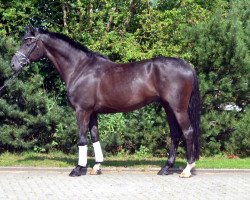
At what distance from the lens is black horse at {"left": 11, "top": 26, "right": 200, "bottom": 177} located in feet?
37.1

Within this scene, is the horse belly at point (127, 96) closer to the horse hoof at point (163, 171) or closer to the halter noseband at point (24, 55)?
the horse hoof at point (163, 171)

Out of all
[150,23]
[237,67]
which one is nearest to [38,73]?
[150,23]

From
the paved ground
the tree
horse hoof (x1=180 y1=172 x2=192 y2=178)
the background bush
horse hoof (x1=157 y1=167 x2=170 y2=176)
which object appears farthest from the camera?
the tree

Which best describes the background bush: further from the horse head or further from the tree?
the horse head

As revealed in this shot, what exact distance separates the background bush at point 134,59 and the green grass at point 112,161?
0.38 meters

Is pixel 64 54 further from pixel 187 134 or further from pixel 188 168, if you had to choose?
pixel 188 168

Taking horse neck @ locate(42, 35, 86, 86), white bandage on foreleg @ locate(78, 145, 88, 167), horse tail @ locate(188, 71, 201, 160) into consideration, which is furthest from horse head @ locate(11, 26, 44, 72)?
horse tail @ locate(188, 71, 201, 160)

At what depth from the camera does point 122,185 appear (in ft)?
34.0

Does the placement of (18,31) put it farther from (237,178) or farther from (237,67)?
(237,178)

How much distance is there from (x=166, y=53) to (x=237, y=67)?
1.90 meters

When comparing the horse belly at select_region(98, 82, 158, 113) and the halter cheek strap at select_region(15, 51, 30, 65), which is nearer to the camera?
the horse belly at select_region(98, 82, 158, 113)

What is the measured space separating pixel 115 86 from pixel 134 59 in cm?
388

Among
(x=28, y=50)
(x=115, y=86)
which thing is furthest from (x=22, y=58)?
(x=115, y=86)

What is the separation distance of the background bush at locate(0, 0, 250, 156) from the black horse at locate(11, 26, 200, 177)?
9.12 ft
